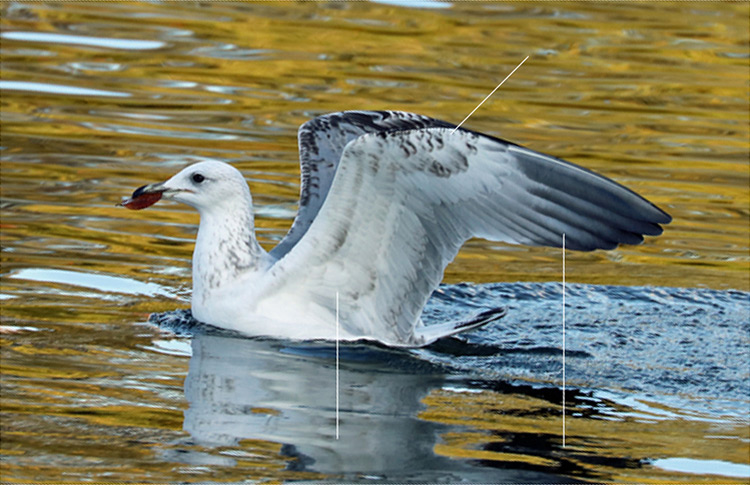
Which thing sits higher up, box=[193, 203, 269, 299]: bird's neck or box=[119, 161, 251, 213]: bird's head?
box=[119, 161, 251, 213]: bird's head

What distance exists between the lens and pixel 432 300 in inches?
337

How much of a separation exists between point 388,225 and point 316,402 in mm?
1068

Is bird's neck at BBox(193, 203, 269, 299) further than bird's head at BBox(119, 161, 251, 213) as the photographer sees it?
No

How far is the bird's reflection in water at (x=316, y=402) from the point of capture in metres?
5.76

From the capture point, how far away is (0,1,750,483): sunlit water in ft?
19.3

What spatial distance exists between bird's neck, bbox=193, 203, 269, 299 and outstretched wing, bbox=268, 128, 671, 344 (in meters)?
0.45

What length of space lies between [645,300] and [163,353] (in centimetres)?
300

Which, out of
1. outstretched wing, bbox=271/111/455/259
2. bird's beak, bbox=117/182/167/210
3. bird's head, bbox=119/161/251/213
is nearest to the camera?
bird's beak, bbox=117/182/167/210

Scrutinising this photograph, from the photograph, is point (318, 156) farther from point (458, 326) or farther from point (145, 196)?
point (458, 326)

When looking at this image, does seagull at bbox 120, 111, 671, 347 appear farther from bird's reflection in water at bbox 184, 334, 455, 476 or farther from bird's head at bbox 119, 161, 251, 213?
bird's reflection in water at bbox 184, 334, 455, 476

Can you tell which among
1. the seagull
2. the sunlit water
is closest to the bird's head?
the seagull

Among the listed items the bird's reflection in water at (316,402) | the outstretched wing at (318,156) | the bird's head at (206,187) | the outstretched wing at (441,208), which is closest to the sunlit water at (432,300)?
the bird's reflection in water at (316,402)

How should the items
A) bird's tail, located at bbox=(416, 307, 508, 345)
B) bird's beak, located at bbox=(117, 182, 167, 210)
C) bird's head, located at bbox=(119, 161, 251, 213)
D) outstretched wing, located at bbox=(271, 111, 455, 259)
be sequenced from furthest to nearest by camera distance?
outstretched wing, located at bbox=(271, 111, 455, 259) → bird's head, located at bbox=(119, 161, 251, 213) → bird's beak, located at bbox=(117, 182, 167, 210) → bird's tail, located at bbox=(416, 307, 508, 345)

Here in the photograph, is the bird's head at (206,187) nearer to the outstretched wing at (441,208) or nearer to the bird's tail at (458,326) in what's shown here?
the outstretched wing at (441,208)
